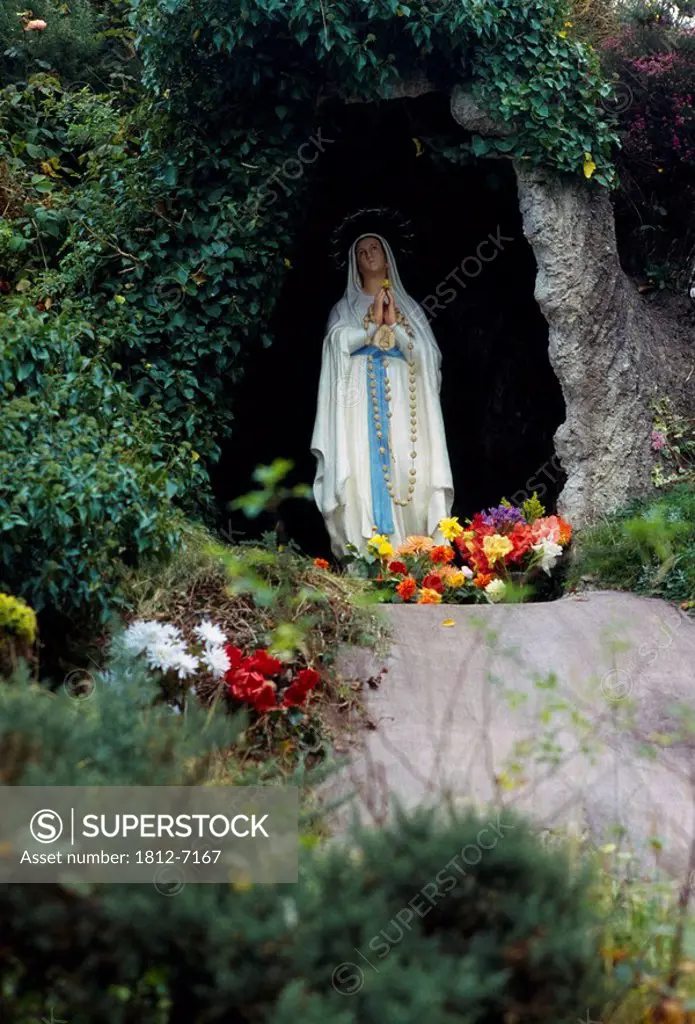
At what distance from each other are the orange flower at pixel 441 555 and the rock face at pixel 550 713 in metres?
0.83

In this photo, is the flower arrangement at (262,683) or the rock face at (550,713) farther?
the flower arrangement at (262,683)

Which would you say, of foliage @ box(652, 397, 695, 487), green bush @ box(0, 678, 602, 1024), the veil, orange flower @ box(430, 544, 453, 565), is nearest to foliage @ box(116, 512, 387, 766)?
orange flower @ box(430, 544, 453, 565)

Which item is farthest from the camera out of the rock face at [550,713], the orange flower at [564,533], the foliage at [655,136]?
the foliage at [655,136]

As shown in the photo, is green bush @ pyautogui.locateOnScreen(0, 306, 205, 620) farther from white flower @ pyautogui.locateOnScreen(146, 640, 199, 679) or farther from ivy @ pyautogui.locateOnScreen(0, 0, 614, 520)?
ivy @ pyautogui.locateOnScreen(0, 0, 614, 520)

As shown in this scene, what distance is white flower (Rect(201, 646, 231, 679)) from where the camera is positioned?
199 inches

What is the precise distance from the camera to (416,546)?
742 cm

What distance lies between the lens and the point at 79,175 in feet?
26.1

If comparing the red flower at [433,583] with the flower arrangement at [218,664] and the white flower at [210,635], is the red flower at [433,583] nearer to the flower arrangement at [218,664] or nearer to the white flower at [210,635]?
the flower arrangement at [218,664]

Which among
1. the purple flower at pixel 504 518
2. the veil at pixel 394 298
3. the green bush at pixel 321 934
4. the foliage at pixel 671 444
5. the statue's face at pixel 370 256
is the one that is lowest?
the green bush at pixel 321 934

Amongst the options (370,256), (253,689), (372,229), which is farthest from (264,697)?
(372,229)

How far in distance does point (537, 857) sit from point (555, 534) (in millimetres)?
4294

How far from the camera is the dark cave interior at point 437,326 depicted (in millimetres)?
8484

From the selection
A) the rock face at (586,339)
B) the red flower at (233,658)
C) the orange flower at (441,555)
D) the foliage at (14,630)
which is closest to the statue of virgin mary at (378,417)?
the orange flower at (441,555)

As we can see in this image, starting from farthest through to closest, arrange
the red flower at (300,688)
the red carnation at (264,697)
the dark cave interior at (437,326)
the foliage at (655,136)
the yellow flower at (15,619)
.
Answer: the dark cave interior at (437,326)
the foliage at (655,136)
the red flower at (300,688)
the red carnation at (264,697)
the yellow flower at (15,619)
